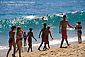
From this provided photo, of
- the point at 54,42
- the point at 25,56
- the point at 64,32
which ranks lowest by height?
the point at 54,42

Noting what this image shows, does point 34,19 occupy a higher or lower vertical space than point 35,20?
lower

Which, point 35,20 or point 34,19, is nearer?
point 35,20

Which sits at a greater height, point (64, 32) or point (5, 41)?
point (64, 32)

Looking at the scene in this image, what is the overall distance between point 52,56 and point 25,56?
1512mm

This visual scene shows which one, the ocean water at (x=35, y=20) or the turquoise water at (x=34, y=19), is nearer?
the ocean water at (x=35, y=20)

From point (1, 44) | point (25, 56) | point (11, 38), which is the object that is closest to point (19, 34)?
point (11, 38)

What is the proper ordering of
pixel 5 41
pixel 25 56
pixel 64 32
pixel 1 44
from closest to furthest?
pixel 25 56, pixel 64 32, pixel 1 44, pixel 5 41

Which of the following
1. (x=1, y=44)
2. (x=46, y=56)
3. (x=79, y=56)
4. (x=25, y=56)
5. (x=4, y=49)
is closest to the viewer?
(x=79, y=56)

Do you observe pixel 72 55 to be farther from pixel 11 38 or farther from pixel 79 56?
pixel 11 38

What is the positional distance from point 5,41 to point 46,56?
353 inches

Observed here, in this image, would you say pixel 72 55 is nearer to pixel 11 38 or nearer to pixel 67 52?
pixel 67 52

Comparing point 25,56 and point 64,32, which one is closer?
point 25,56

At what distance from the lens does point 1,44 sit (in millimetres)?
15539

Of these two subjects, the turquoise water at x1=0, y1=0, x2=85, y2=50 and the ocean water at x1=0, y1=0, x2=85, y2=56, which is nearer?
the ocean water at x1=0, y1=0, x2=85, y2=56
